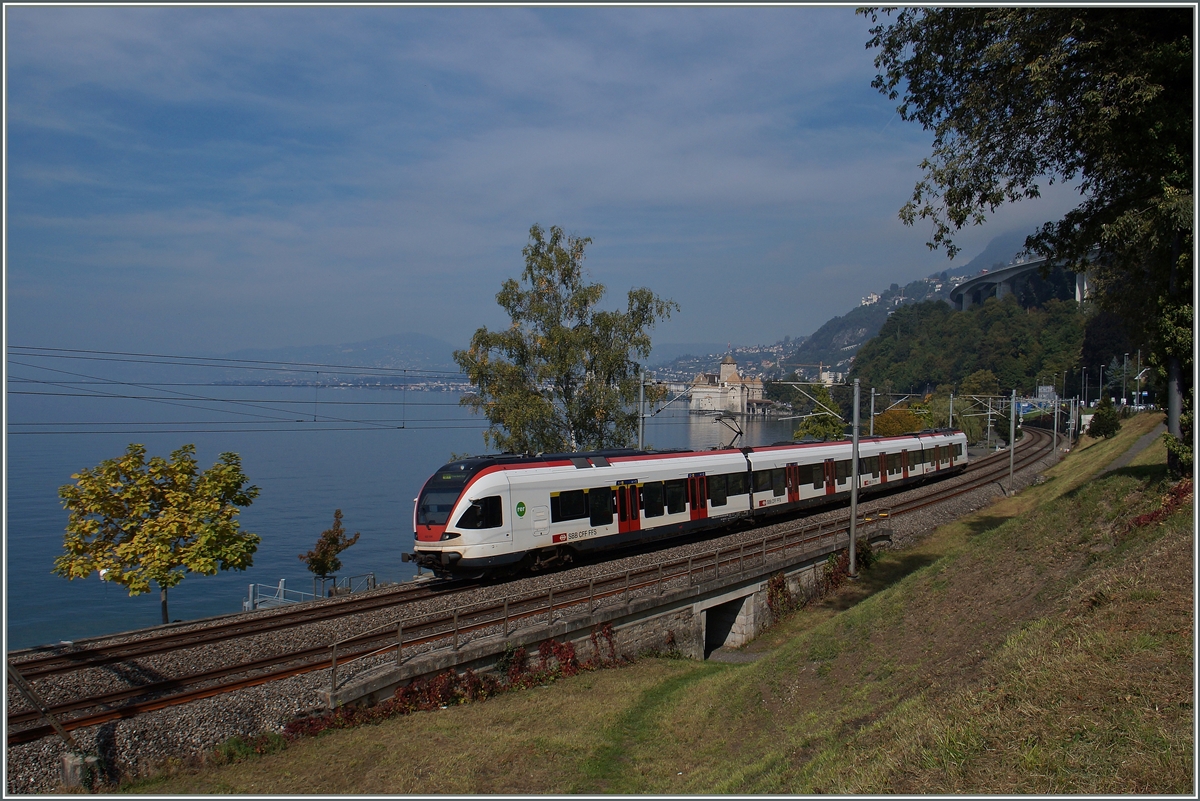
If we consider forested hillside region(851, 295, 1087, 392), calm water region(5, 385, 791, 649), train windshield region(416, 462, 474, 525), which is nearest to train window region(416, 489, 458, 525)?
train windshield region(416, 462, 474, 525)

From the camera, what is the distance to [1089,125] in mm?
15328

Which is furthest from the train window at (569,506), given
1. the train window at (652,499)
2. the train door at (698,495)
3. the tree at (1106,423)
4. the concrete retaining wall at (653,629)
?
the tree at (1106,423)

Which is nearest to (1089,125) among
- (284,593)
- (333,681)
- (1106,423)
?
(333,681)

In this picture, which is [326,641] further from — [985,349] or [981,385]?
[985,349]

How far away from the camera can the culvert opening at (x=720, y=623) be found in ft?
66.4

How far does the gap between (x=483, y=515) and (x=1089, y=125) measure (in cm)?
1483

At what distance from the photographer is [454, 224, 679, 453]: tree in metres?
31.5

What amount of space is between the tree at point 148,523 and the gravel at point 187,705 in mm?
1294

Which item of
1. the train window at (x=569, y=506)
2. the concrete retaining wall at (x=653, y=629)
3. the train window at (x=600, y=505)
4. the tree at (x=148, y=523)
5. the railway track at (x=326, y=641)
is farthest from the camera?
the train window at (x=600, y=505)

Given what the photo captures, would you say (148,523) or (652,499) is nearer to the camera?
(148,523)

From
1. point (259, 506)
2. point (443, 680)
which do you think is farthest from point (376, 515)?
point (443, 680)

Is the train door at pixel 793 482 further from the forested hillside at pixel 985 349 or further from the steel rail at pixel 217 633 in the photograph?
the forested hillside at pixel 985 349

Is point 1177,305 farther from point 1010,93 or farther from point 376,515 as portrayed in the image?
point 376,515

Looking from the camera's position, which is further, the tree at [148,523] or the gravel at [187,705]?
the tree at [148,523]
